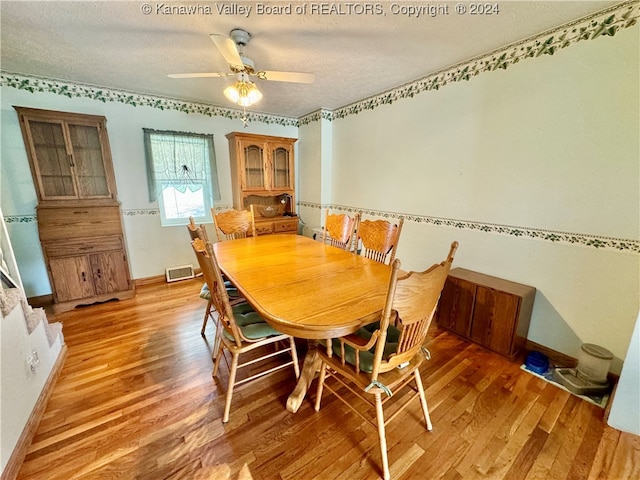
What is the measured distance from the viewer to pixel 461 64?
2.33 meters

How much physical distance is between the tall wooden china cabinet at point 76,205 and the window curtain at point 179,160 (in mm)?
503

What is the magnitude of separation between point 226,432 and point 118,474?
0.48m

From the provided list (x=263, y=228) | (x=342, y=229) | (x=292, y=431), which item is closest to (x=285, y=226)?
(x=263, y=228)

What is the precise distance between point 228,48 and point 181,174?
7.82ft

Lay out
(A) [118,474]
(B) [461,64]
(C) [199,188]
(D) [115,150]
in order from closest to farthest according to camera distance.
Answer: (A) [118,474] < (B) [461,64] < (D) [115,150] < (C) [199,188]

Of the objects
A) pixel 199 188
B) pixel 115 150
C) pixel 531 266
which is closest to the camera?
pixel 531 266

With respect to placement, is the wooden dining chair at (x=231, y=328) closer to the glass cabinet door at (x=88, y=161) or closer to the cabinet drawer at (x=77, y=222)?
the cabinet drawer at (x=77, y=222)

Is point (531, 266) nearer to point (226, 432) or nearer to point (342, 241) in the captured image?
point (342, 241)

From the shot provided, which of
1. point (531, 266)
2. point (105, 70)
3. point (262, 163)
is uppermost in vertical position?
point (105, 70)

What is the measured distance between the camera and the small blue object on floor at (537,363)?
193 centimetres

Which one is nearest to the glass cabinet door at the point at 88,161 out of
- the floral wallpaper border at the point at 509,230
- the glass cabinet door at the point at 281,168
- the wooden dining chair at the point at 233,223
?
the floral wallpaper border at the point at 509,230

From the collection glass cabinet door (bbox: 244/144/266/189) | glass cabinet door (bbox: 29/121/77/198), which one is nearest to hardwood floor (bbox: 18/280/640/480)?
glass cabinet door (bbox: 29/121/77/198)

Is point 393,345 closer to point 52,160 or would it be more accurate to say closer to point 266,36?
point 266,36

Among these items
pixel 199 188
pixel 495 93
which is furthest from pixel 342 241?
pixel 199 188
